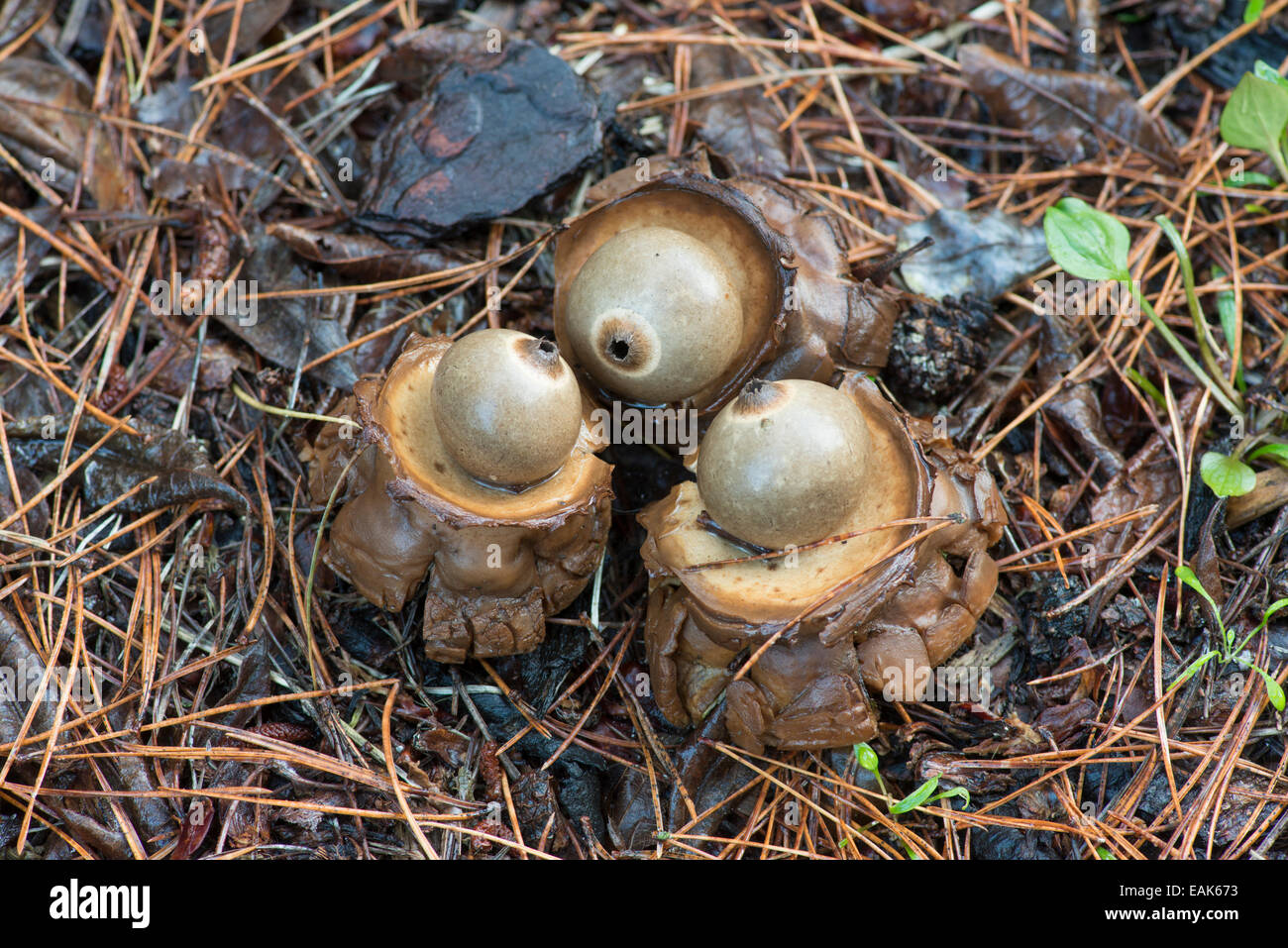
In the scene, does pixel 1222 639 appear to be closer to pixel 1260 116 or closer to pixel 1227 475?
pixel 1227 475

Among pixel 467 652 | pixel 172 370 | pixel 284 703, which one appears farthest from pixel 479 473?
pixel 172 370

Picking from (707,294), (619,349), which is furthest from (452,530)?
(707,294)

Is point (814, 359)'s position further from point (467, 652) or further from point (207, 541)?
→ point (207, 541)

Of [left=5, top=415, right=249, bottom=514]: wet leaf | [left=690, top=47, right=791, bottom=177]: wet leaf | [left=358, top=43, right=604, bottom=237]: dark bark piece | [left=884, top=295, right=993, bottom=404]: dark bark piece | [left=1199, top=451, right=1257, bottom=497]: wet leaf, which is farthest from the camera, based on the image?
[left=690, top=47, right=791, bottom=177]: wet leaf

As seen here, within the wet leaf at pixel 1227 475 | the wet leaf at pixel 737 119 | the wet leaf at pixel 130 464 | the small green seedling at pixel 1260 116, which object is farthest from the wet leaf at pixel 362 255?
the small green seedling at pixel 1260 116

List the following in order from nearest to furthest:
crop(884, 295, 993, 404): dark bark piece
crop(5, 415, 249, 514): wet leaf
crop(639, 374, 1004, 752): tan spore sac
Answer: crop(639, 374, 1004, 752): tan spore sac
crop(5, 415, 249, 514): wet leaf
crop(884, 295, 993, 404): dark bark piece

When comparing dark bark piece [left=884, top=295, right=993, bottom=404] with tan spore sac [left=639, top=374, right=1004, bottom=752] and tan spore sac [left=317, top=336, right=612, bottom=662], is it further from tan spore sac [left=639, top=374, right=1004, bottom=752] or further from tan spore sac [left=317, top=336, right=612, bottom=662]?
tan spore sac [left=317, top=336, right=612, bottom=662]

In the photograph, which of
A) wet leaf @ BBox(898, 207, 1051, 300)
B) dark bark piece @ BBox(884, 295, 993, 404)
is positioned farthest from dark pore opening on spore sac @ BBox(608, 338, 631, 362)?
wet leaf @ BBox(898, 207, 1051, 300)

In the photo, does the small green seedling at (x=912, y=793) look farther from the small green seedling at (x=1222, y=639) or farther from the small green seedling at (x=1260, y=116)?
the small green seedling at (x=1260, y=116)
